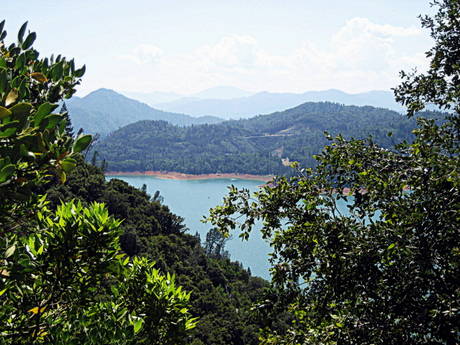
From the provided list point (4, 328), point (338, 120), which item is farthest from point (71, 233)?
point (338, 120)

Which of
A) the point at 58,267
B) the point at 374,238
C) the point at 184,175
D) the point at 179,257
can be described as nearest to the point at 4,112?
the point at 58,267

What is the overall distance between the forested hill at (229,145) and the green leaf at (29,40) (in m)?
125

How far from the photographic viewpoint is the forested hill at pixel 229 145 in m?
140

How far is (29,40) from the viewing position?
2438mm

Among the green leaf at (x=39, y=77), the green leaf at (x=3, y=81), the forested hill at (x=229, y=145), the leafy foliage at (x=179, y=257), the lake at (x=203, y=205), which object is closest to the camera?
the green leaf at (x=3, y=81)

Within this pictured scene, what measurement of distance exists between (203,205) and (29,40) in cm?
8507

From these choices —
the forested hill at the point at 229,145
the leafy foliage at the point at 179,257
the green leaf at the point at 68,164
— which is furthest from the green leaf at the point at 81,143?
the forested hill at the point at 229,145

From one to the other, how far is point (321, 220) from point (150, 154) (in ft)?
540

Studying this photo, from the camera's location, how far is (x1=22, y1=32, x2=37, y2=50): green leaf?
7.98 feet

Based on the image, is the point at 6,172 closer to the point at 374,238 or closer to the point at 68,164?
the point at 68,164

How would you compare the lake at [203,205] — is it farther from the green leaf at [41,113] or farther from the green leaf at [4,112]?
the green leaf at [4,112]

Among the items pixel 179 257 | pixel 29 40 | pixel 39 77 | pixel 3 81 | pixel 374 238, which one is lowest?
pixel 179 257

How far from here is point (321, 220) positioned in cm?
321

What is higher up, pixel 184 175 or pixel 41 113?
pixel 41 113
